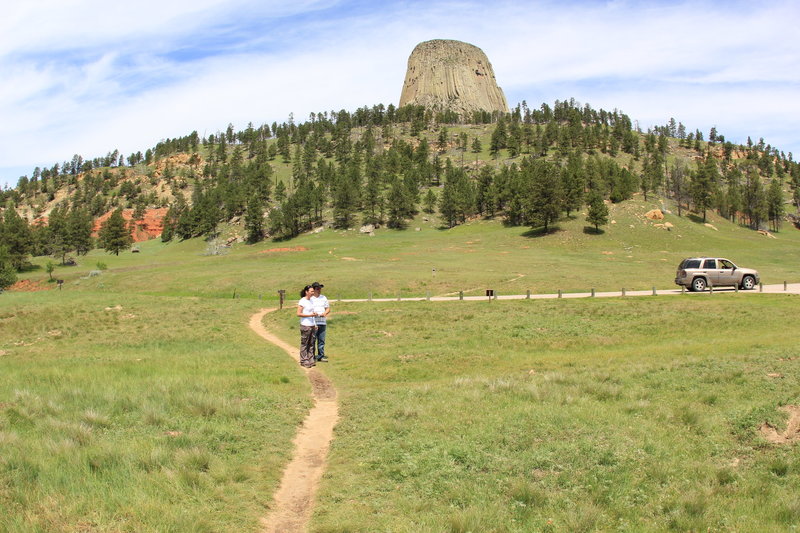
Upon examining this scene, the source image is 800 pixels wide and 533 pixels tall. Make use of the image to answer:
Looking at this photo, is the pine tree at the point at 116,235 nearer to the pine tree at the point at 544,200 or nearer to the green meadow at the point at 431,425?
the pine tree at the point at 544,200

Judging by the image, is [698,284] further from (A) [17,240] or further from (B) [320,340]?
(A) [17,240]

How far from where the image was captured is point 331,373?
18.7 metres

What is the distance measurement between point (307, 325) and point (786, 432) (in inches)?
581

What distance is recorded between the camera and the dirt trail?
7.36 m

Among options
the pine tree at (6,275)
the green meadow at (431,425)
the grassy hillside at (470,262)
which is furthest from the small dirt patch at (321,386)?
the pine tree at (6,275)

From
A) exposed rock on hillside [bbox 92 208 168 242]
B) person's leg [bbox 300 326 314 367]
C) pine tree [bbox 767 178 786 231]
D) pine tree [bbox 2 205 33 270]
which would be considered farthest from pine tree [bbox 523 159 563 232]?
exposed rock on hillside [bbox 92 208 168 242]

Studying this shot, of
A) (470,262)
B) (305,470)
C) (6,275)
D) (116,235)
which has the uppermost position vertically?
(116,235)

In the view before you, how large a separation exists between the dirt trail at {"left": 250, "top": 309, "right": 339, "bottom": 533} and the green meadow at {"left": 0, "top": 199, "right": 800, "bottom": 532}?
0.75 feet

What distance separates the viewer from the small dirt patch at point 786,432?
8859 mm

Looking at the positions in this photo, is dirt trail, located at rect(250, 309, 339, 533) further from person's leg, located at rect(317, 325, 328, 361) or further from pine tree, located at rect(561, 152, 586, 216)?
pine tree, located at rect(561, 152, 586, 216)

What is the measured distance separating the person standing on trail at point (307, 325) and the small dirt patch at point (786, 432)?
14.1m

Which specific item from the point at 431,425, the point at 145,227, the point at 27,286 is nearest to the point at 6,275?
the point at 27,286

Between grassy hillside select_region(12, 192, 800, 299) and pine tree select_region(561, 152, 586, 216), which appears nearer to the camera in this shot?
grassy hillside select_region(12, 192, 800, 299)

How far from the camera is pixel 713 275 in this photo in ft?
136
